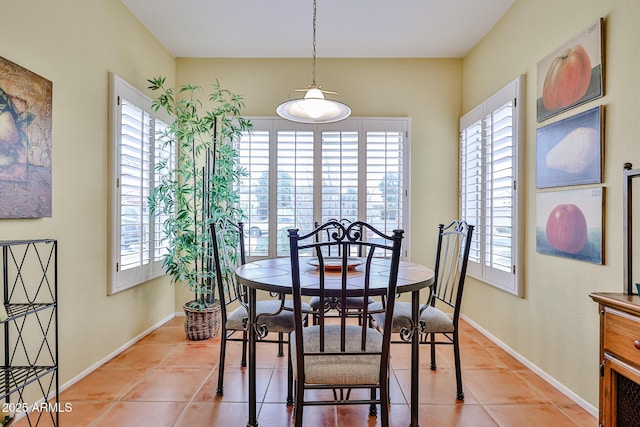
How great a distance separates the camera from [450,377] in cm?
259

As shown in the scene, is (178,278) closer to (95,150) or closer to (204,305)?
(204,305)

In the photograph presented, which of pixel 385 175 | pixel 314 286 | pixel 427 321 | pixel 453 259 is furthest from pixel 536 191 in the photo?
pixel 314 286

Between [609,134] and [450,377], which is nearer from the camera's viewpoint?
[609,134]

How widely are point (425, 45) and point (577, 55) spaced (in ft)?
5.67

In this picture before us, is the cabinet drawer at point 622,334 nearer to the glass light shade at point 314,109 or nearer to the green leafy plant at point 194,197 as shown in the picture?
the glass light shade at point 314,109

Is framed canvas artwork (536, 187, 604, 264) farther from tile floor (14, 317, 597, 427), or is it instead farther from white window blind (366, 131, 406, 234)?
white window blind (366, 131, 406, 234)

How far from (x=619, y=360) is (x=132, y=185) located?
3247 millimetres

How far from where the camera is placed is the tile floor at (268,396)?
2.04 metres

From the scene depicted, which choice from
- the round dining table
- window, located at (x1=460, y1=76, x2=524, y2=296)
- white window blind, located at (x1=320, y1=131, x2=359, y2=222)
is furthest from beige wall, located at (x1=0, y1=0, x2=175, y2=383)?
window, located at (x1=460, y1=76, x2=524, y2=296)

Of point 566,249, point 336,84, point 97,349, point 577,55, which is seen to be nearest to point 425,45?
point 336,84

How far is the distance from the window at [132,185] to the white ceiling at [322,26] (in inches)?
30.0

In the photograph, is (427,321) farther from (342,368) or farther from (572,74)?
(572,74)

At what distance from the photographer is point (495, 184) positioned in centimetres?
316

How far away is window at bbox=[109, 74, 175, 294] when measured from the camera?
2.82 meters
